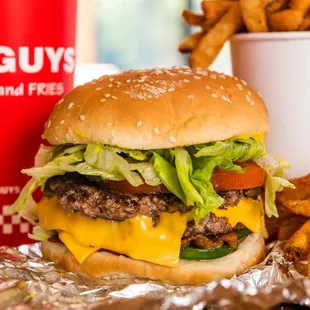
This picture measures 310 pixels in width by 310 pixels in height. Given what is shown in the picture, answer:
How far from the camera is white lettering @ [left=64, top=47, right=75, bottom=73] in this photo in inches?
97.0

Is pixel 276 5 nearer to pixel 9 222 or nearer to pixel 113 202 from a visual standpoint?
pixel 113 202

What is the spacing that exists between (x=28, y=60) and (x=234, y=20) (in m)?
0.79

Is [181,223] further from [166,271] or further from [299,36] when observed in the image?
[299,36]

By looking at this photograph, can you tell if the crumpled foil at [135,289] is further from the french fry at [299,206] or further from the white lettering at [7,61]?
the white lettering at [7,61]

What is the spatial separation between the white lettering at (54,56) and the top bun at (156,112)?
1.02ft

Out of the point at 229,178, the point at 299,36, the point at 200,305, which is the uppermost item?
the point at 299,36

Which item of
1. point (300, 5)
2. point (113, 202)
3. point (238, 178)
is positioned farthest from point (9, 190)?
point (300, 5)

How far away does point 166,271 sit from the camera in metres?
1.96

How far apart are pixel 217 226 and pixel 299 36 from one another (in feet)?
2.78

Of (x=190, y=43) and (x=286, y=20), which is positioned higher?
(x=286, y=20)

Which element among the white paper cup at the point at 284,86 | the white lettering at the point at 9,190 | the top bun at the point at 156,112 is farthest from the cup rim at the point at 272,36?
the white lettering at the point at 9,190

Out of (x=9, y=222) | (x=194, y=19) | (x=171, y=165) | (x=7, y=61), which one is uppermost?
(x=194, y=19)

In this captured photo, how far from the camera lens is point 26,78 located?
239 cm

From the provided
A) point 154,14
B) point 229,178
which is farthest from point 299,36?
point 154,14
